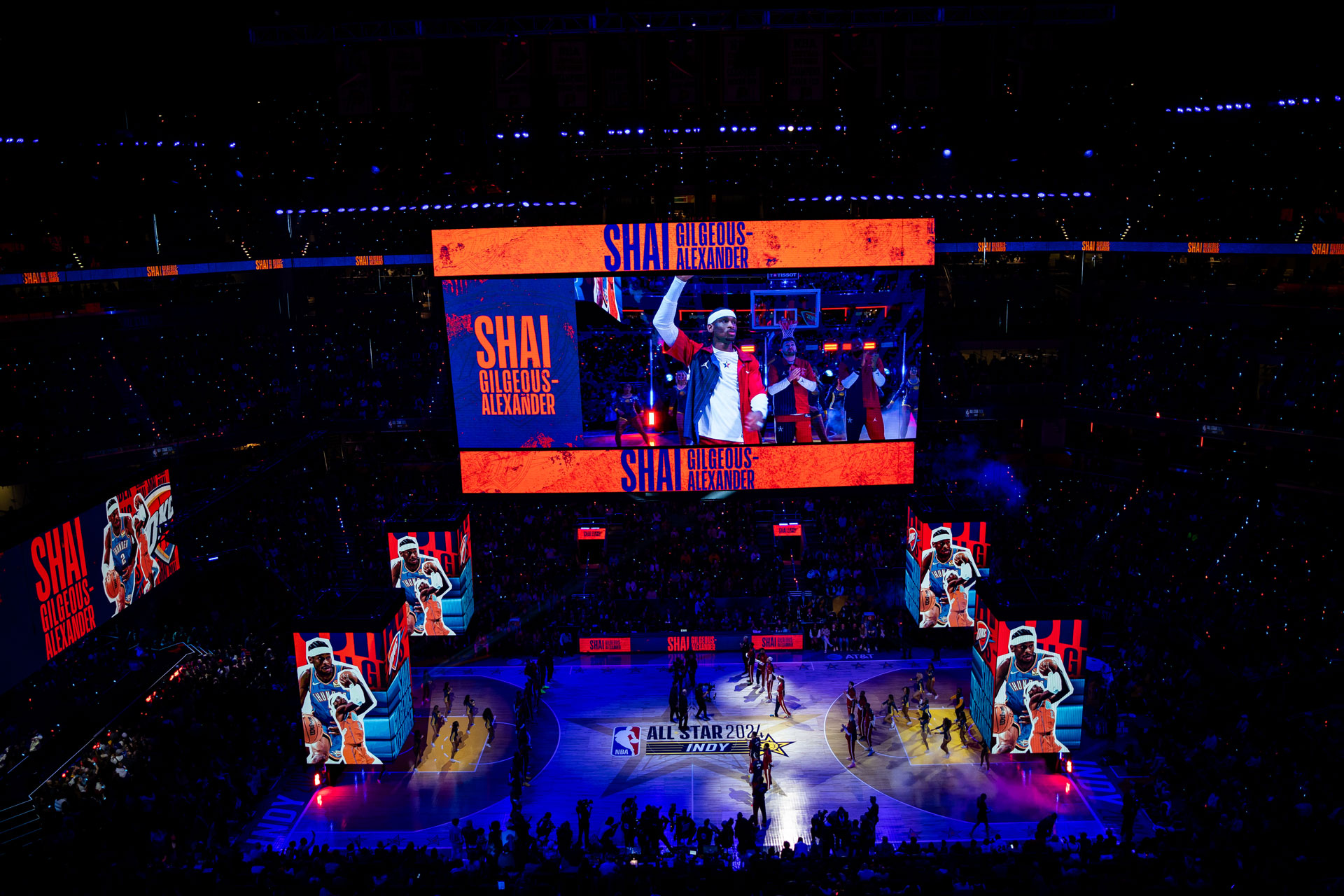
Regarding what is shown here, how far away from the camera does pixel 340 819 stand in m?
22.1

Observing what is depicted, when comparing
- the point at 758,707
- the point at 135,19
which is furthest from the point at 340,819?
the point at 135,19

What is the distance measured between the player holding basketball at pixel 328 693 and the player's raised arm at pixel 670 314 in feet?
39.0

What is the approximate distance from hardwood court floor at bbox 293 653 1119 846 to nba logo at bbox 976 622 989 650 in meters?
2.92

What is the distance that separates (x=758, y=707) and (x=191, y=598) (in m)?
17.9

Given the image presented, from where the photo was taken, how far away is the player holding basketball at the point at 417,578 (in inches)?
1139

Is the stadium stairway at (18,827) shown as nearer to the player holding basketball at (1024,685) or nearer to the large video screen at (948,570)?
the player holding basketball at (1024,685)

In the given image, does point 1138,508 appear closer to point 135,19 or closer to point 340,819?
point 340,819

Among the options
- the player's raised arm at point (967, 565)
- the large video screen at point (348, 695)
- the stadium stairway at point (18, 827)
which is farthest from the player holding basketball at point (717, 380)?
Answer: the stadium stairway at point (18, 827)

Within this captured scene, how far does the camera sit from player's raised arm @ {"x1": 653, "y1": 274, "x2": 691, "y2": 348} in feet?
87.9

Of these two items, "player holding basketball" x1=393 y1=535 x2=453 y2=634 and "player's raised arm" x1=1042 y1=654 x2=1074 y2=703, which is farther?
"player holding basketball" x1=393 y1=535 x2=453 y2=634

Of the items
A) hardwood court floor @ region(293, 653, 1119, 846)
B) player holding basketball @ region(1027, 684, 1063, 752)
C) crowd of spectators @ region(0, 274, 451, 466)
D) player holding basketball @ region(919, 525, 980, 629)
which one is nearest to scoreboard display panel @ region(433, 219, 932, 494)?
player holding basketball @ region(919, 525, 980, 629)

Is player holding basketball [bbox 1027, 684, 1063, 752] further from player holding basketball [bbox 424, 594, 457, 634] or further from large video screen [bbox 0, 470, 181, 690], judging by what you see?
large video screen [bbox 0, 470, 181, 690]

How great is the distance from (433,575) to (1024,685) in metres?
16.9

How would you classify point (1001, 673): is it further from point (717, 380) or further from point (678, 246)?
point (678, 246)
